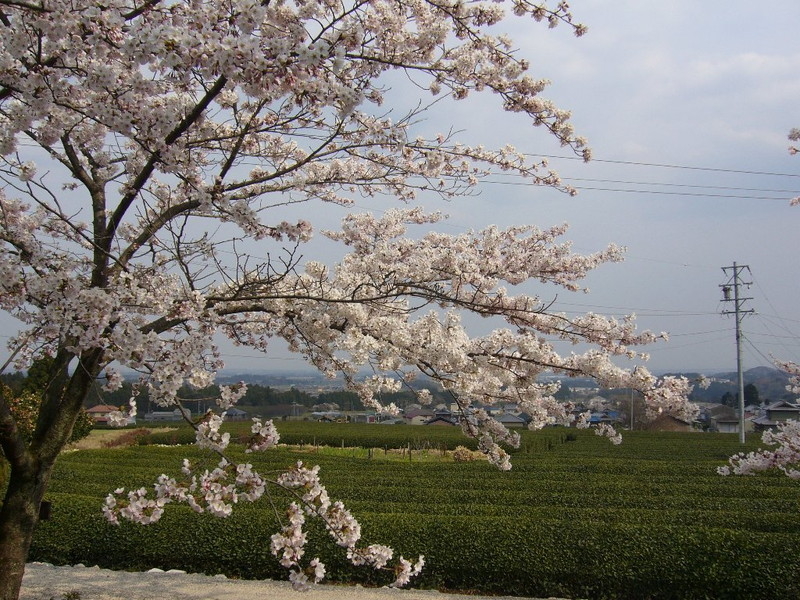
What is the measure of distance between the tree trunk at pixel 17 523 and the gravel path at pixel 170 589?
10.6 ft

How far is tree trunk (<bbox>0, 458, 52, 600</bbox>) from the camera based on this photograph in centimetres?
331

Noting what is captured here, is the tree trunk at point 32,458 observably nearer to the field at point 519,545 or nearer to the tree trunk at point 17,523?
the tree trunk at point 17,523

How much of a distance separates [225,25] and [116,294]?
4.10ft

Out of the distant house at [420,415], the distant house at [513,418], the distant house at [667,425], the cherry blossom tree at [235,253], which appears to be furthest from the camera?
the distant house at [667,425]

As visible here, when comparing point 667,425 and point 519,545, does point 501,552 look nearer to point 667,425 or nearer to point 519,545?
point 519,545

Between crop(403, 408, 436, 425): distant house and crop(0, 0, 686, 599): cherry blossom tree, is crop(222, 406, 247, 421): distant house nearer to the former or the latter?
crop(0, 0, 686, 599): cherry blossom tree

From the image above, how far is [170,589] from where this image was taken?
6832mm

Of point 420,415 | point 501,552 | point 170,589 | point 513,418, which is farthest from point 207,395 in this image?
point 513,418

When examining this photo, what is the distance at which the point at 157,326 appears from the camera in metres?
3.55

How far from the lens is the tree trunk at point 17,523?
3312 millimetres

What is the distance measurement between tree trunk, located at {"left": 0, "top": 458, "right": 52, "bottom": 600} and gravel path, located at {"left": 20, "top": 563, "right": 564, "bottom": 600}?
3.22 m

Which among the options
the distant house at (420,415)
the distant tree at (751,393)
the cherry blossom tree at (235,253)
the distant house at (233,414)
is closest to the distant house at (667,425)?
the distant house at (420,415)

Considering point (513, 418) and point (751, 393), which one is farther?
point (751, 393)

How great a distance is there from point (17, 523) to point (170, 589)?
405 cm
